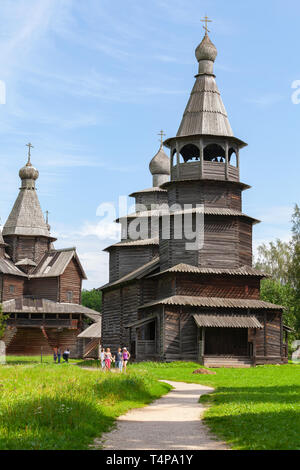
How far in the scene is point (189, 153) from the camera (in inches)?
1844

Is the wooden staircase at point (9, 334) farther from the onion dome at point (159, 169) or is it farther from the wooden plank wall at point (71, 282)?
the onion dome at point (159, 169)

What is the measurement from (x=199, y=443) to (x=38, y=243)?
5899 centimetres

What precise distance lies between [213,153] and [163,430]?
36.4m

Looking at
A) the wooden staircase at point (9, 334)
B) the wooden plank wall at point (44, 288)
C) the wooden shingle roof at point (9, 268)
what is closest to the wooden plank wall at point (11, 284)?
the wooden shingle roof at point (9, 268)

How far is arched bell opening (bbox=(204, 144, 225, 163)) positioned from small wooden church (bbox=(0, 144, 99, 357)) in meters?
23.0

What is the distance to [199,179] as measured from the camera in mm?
42375

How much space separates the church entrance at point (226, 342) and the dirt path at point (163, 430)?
23295mm

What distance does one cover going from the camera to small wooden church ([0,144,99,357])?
61594mm

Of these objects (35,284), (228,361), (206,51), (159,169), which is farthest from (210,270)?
(35,284)

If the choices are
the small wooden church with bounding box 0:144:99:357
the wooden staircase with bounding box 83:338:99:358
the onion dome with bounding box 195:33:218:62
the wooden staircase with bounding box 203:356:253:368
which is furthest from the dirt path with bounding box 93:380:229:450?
the small wooden church with bounding box 0:144:99:357

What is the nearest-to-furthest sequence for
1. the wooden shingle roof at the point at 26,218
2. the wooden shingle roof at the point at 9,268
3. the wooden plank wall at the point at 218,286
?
the wooden plank wall at the point at 218,286
the wooden shingle roof at the point at 9,268
the wooden shingle roof at the point at 26,218

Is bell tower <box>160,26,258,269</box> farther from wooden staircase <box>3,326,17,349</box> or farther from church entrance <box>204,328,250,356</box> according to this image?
wooden staircase <box>3,326,17,349</box>

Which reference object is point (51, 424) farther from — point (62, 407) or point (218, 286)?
point (218, 286)

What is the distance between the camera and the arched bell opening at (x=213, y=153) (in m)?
45.7
